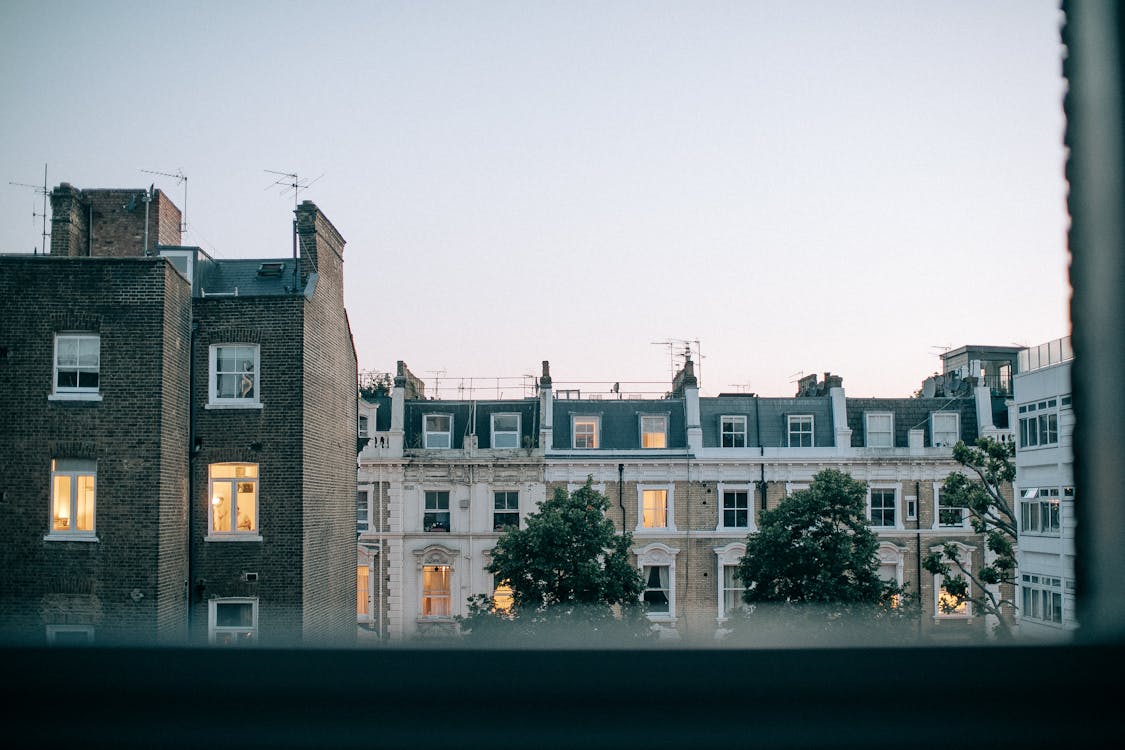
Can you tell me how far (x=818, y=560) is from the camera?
17.7 meters

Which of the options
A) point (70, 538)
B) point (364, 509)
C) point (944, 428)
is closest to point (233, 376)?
point (70, 538)

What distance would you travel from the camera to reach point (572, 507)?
1852 centimetres

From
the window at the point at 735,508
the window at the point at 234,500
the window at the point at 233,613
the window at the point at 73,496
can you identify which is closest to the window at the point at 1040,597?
the window at the point at 735,508

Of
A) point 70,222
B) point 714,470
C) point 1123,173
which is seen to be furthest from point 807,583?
point 1123,173

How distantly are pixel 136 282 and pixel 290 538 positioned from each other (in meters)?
4.62

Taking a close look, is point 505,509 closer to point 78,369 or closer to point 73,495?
point 73,495

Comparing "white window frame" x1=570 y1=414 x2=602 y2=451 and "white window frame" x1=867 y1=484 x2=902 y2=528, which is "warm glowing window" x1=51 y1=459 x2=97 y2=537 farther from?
"white window frame" x1=867 y1=484 x2=902 y2=528

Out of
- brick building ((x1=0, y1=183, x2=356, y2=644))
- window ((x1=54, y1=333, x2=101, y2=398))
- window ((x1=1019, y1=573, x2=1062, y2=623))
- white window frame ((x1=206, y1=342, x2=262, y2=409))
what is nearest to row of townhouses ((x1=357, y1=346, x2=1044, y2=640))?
window ((x1=1019, y1=573, x2=1062, y2=623))

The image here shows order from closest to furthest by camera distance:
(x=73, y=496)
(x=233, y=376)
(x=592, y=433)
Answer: (x=73, y=496) < (x=233, y=376) < (x=592, y=433)

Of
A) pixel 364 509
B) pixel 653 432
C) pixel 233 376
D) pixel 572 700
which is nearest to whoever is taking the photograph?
pixel 572 700

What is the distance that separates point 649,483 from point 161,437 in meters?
16.8

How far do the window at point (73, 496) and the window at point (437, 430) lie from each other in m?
15.5

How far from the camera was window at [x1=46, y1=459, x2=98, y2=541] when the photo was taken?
1226 centimetres

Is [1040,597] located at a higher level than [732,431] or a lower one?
lower
